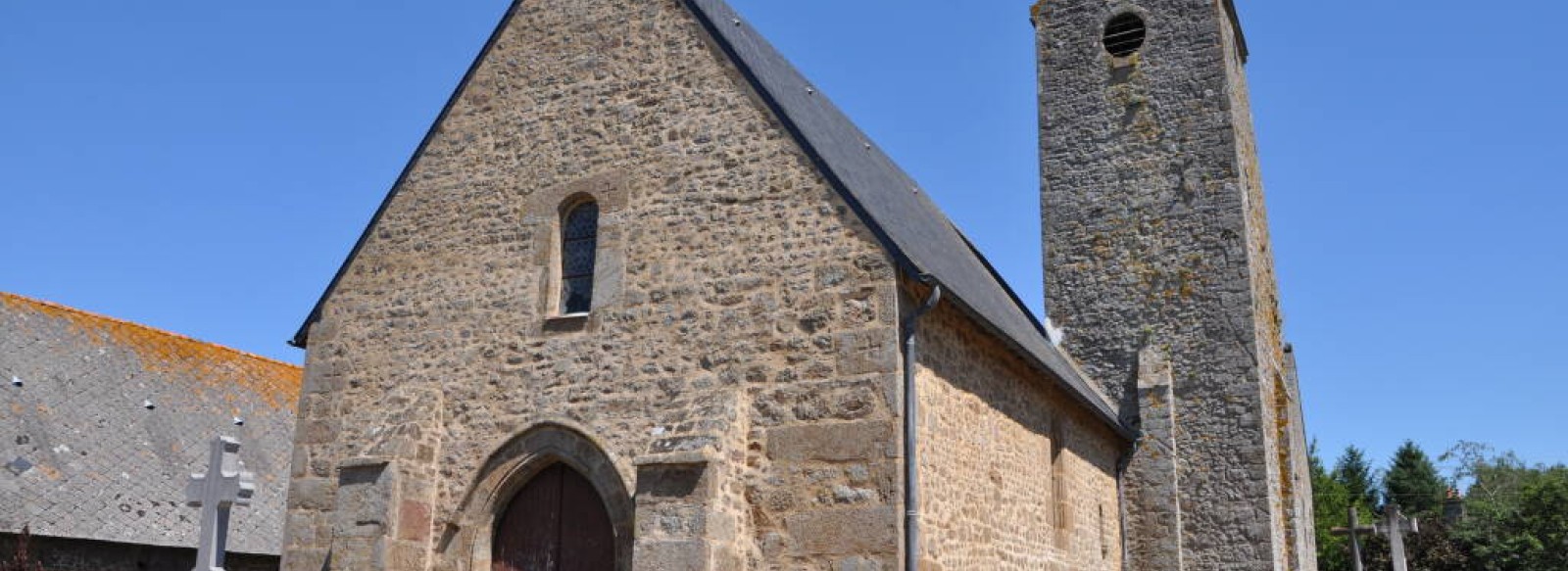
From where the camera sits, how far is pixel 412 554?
35.0 ft

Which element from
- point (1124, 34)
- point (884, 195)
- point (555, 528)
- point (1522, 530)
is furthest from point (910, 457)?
point (1522, 530)

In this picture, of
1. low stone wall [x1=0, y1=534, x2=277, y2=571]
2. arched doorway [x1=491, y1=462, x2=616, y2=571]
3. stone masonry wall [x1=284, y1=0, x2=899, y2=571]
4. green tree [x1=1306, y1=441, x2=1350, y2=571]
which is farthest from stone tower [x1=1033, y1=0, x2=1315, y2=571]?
green tree [x1=1306, y1=441, x2=1350, y2=571]

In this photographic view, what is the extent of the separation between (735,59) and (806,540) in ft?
13.7

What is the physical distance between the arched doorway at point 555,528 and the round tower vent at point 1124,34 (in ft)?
40.0

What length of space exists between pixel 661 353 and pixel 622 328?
0.47 m

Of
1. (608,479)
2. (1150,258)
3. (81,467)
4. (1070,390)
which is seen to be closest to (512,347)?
(608,479)

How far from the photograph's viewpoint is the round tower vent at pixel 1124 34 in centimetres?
1941

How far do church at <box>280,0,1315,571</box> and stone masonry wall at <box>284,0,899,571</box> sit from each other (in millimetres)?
22

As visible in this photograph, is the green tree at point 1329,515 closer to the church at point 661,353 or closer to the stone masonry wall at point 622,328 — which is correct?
the church at point 661,353

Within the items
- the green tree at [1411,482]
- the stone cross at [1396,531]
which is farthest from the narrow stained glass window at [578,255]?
the green tree at [1411,482]

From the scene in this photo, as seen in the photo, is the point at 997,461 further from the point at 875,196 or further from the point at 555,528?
the point at 555,528

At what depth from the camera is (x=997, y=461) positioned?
37.7 feet

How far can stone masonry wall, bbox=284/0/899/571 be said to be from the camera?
9617 mm

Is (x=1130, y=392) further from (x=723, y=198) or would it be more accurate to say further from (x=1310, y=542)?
(x=723, y=198)
